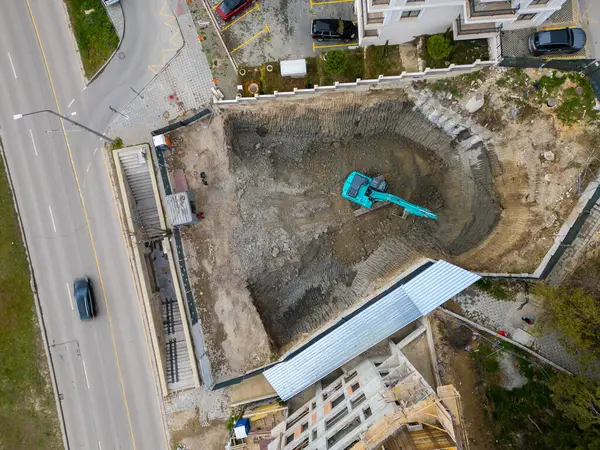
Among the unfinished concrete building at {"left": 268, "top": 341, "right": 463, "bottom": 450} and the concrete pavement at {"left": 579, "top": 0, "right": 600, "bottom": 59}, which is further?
the concrete pavement at {"left": 579, "top": 0, "right": 600, "bottom": 59}

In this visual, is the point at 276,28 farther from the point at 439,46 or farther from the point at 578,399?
the point at 578,399

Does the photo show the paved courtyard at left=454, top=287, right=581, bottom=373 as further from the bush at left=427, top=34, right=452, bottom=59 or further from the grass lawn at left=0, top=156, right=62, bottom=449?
the grass lawn at left=0, top=156, right=62, bottom=449

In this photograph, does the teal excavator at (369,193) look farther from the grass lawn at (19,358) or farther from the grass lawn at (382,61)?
the grass lawn at (19,358)

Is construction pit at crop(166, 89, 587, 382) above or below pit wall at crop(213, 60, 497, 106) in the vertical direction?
below

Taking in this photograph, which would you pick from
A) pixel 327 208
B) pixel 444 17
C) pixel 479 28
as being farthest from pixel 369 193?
pixel 479 28

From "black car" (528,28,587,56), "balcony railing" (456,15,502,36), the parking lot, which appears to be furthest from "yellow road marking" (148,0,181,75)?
"black car" (528,28,587,56)

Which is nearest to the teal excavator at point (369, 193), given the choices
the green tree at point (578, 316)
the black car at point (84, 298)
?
the green tree at point (578, 316)
